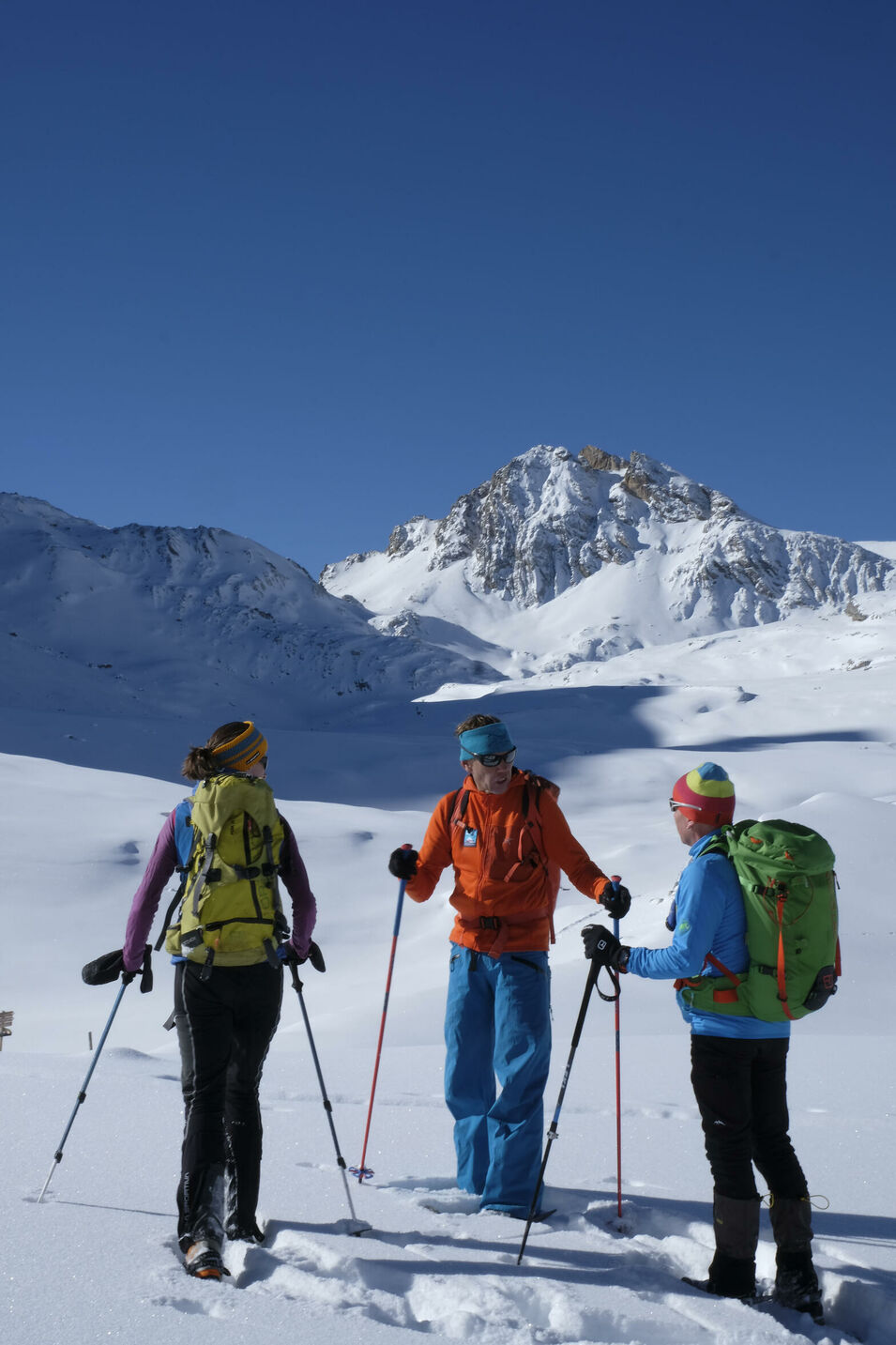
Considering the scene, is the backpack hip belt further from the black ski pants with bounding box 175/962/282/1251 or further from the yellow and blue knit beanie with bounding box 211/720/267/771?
the yellow and blue knit beanie with bounding box 211/720/267/771

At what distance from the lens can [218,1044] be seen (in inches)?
136

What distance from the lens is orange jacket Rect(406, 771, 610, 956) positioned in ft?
13.5

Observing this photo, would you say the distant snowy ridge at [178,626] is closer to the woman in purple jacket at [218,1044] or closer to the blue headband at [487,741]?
the blue headband at [487,741]

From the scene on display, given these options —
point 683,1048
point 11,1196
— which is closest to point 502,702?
point 683,1048

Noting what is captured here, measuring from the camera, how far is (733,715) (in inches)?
1785

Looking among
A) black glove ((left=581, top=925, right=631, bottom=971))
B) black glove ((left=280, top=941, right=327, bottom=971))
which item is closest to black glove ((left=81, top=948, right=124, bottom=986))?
black glove ((left=280, top=941, right=327, bottom=971))

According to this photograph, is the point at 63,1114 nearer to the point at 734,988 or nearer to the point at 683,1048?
the point at 734,988

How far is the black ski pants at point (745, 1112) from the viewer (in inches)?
129

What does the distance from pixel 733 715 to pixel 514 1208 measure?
4335cm

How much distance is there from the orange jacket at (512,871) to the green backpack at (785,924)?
868mm

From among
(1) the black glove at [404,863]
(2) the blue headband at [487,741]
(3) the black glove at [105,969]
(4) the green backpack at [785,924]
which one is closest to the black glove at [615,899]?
(4) the green backpack at [785,924]

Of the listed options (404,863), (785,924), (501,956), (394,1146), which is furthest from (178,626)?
(785,924)

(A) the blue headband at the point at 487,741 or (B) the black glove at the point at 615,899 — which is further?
(A) the blue headband at the point at 487,741

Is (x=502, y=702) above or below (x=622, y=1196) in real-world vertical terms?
above
